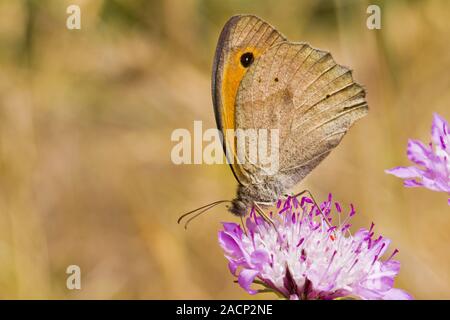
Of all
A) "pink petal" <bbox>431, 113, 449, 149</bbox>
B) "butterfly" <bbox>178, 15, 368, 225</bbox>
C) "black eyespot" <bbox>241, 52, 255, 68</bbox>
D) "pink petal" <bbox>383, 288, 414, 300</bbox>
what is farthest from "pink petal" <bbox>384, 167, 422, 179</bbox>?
"black eyespot" <bbox>241, 52, 255, 68</bbox>

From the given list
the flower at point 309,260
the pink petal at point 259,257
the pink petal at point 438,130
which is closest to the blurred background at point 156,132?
the pink petal at point 438,130

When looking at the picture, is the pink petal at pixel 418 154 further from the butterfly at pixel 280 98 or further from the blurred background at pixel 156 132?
the blurred background at pixel 156 132

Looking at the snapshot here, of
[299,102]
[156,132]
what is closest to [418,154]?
[299,102]

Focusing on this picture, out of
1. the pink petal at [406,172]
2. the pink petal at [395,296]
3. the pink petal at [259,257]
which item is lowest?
the pink petal at [395,296]
